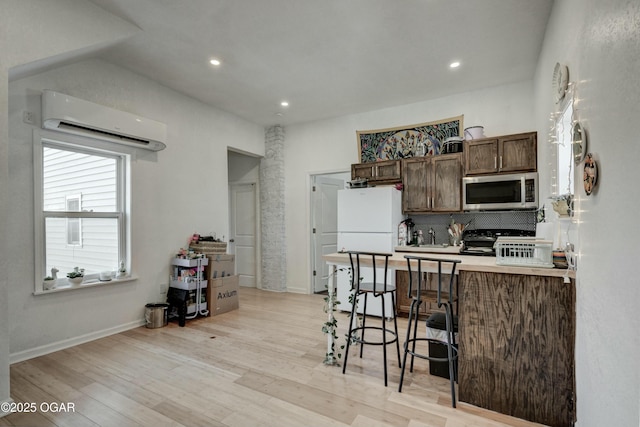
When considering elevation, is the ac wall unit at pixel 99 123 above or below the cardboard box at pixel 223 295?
above

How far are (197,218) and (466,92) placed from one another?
13.6ft

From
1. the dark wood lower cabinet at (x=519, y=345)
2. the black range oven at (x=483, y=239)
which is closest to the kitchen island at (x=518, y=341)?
the dark wood lower cabinet at (x=519, y=345)

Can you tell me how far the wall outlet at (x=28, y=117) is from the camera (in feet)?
9.05

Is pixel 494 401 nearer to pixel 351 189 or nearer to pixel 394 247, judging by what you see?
pixel 394 247

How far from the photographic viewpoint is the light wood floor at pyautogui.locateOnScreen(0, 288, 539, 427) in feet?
6.41

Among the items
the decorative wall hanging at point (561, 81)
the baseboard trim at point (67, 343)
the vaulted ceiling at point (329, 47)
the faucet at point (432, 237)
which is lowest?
the baseboard trim at point (67, 343)

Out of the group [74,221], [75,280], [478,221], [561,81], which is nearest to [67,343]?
[75,280]

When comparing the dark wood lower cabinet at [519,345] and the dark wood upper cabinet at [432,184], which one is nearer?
the dark wood lower cabinet at [519,345]

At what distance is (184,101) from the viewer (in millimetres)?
4262

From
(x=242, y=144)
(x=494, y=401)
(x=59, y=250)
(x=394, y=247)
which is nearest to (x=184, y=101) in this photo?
(x=242, y=144)

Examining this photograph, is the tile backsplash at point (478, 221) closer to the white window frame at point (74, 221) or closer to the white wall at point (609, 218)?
the white wall at point (609, 218)

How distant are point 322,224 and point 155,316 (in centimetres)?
304

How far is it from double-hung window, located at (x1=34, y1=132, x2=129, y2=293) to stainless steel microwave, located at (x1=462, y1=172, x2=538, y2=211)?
164 inches

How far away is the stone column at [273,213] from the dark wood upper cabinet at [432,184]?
2.33 m
